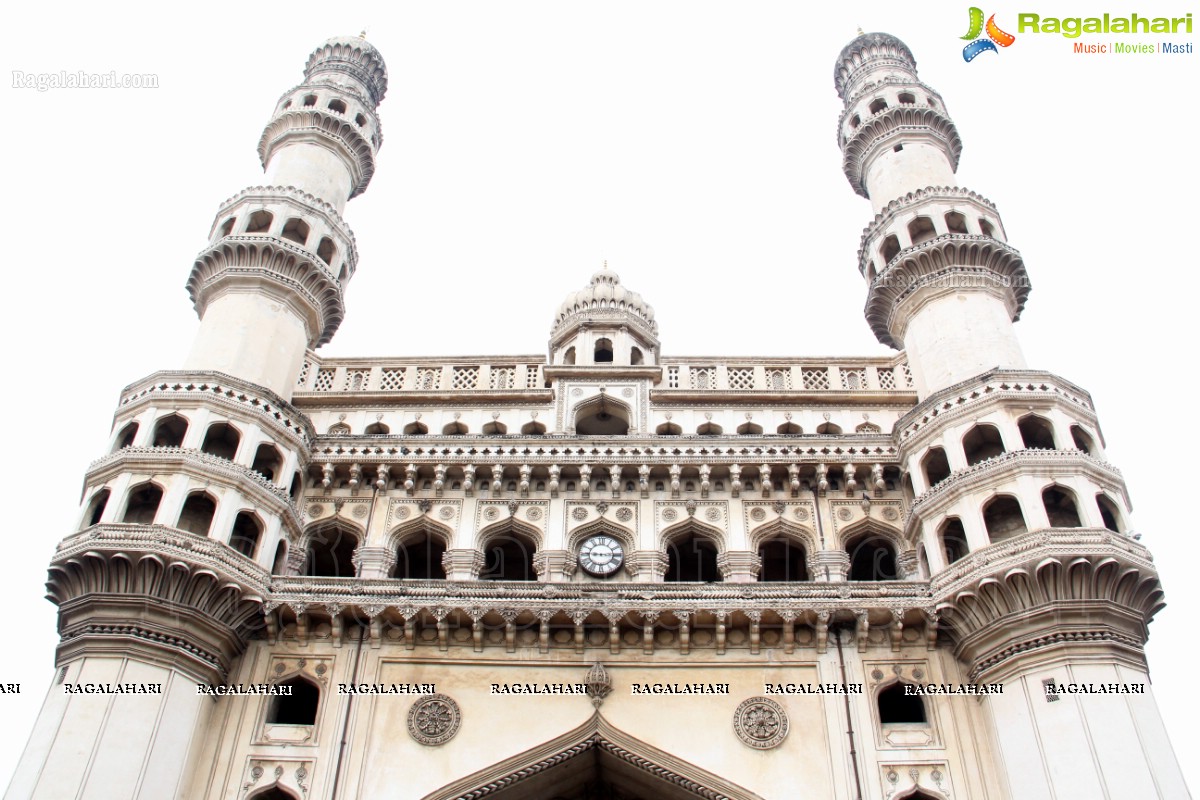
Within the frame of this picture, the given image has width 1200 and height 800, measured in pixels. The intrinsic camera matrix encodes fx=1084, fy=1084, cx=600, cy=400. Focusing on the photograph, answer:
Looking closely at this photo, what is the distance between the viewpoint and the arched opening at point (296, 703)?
A: 52.5 feet

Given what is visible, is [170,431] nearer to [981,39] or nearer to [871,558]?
[871,558]

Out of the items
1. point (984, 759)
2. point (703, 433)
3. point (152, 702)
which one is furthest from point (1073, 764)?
point (152, 702)

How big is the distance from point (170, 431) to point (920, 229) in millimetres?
14823

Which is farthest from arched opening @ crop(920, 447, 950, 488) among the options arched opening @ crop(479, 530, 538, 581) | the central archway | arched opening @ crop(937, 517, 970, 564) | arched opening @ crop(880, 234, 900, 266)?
arched opening @ crop(479, 530, 538, 581)

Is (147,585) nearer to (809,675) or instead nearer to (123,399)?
(123,399)

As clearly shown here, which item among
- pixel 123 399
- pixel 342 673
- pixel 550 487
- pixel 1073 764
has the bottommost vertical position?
pixel 1073 764

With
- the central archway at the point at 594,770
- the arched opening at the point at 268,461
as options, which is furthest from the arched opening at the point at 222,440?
the central archway at the point at 594,770

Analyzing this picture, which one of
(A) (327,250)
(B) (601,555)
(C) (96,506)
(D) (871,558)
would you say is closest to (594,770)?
(B) (601,555)

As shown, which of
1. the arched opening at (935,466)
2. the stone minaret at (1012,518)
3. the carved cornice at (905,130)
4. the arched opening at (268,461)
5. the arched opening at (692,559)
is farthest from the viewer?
the carved cornice at (905,130)

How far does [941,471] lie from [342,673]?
33.0 feet

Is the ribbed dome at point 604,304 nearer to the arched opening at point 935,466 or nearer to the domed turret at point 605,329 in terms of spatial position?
the domed turret at point 605,329

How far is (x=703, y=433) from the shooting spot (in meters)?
20.0

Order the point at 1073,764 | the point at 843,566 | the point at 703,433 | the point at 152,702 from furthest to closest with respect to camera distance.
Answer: the point at 703,433 < the point at 843,566 < the point at 152,702 < the point at 1073,764

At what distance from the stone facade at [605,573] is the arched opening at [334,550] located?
0.07 metres
